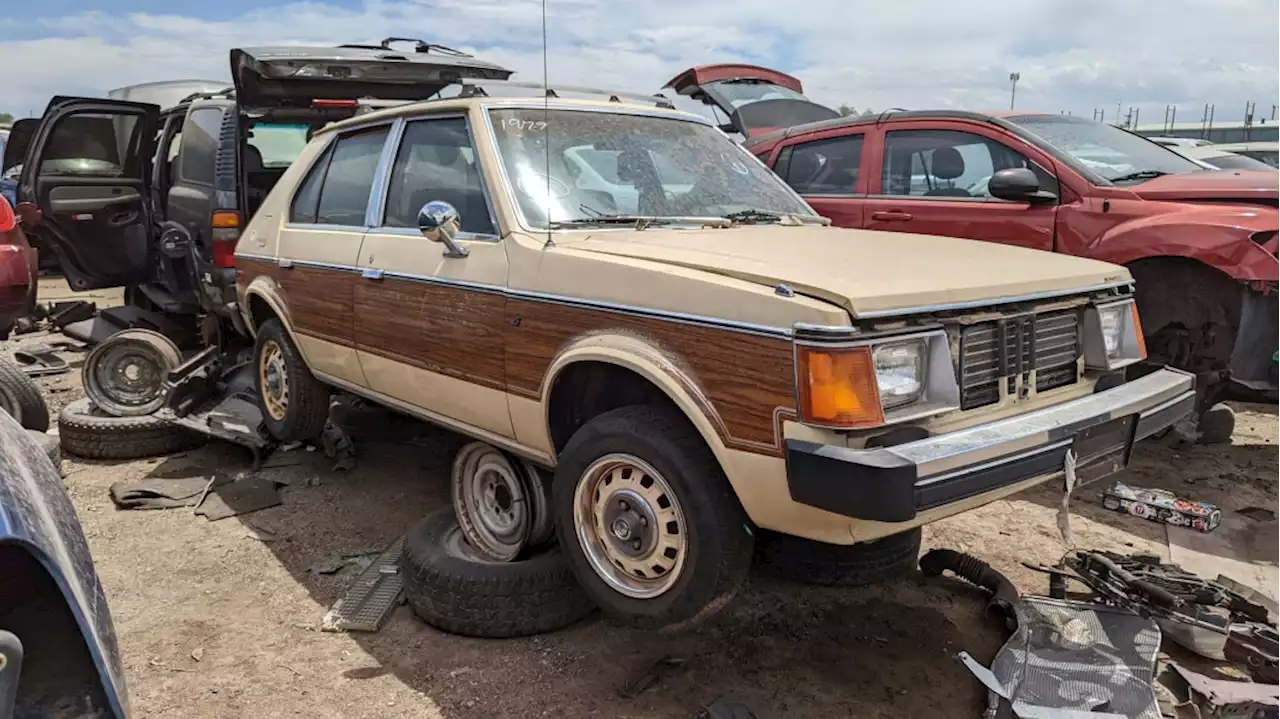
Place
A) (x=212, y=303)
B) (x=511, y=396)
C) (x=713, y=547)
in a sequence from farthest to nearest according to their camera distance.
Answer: (x=212, y=303), (x=511, y=396), (x=713, y=547)

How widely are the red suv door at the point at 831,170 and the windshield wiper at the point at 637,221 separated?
2.91 m

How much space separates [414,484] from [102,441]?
74.3 inches

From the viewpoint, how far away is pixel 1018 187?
5199 mm

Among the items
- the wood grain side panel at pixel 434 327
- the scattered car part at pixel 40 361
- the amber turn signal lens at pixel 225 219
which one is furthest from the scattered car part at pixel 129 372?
the scattered car part at pixel 40 361

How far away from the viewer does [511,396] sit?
3.24 meters

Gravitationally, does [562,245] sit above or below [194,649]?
above

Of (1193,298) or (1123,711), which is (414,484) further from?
(1193,298)

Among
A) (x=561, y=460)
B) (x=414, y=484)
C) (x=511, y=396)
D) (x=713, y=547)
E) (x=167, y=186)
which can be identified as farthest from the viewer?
(x=167, y=186)

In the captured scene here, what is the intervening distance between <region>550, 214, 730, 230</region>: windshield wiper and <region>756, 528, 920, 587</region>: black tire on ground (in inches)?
47.5

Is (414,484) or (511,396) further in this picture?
(414,484)

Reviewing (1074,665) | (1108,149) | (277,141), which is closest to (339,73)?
(277,141)

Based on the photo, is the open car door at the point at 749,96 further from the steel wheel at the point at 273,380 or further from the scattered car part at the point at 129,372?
the scattered car part at the point at 129,372

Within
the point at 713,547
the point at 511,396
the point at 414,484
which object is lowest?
the point at 414,484

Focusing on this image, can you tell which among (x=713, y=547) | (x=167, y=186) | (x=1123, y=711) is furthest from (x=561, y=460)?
(x=167, y=186)
